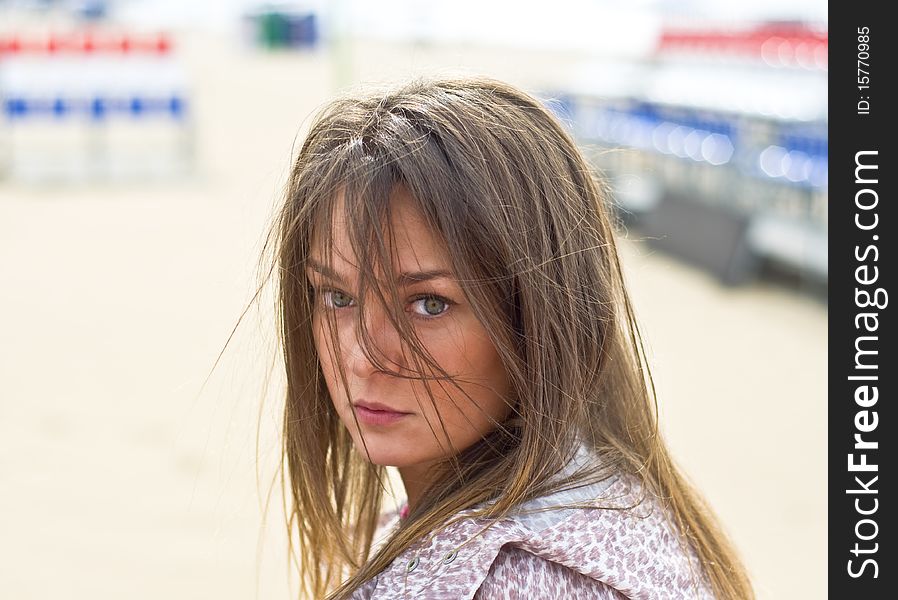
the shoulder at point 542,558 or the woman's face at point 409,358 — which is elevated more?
the woman's face at point 409,358

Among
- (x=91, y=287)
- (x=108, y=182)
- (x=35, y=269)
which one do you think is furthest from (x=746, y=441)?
(x=108, y=182)

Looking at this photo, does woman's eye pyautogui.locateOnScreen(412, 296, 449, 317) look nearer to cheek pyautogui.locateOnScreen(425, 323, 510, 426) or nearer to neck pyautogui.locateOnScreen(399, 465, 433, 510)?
cheek pyautogui.locateOnScreen(425, 323, 510, 426)

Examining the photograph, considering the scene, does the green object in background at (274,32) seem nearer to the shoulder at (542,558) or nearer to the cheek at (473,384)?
the cheek at (473,384)

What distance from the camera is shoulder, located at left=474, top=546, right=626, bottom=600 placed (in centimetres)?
106

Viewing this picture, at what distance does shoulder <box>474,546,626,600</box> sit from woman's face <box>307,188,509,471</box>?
0.60 ft

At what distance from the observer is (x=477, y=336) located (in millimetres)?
1188

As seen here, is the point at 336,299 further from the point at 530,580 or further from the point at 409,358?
the point at 530,580

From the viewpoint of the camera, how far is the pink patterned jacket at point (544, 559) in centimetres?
106

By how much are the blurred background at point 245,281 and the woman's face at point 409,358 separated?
256 millimetres
